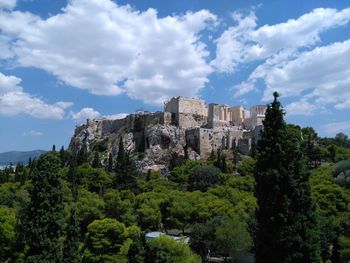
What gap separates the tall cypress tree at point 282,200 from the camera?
15.6m

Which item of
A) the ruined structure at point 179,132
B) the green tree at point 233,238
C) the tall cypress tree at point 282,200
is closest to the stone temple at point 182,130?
the ruined structure at point 179,132

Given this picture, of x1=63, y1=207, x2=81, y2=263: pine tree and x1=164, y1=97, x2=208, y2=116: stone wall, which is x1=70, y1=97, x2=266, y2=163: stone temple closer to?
x1=164, y1=97, x2=208, y2=116: stone wall

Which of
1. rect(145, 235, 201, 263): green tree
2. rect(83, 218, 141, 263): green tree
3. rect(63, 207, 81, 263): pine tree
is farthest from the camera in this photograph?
rect(83, 218, 141, 263): green tree

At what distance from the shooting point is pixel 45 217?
2561 centimetres

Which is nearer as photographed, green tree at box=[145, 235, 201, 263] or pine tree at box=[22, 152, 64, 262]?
pine tree at box=[22, 152, 64, 262]

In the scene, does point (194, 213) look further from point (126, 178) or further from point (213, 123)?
point (213, 123)

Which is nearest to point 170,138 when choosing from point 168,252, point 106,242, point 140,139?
point 140,139

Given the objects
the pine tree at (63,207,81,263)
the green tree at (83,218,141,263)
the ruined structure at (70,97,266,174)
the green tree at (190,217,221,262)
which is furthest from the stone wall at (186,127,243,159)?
the pine tree at (63,207,81,263)

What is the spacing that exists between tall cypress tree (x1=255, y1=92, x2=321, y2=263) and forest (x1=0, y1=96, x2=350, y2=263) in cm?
4

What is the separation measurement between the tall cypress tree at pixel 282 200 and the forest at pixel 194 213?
4cm

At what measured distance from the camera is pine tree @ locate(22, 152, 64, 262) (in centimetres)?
2545

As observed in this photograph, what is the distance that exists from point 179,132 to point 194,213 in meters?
49.7

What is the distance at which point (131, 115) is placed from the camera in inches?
4476

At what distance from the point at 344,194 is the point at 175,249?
2829 cm
